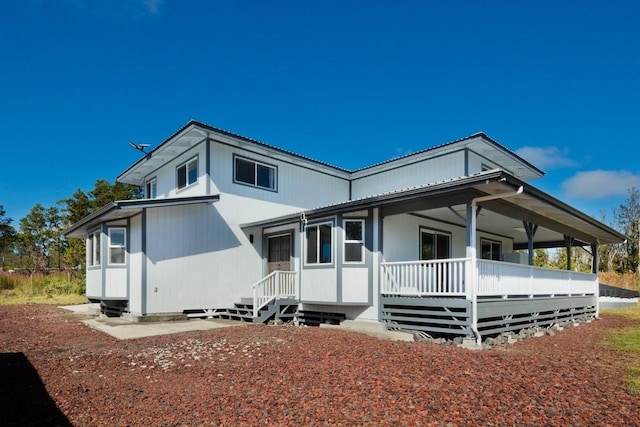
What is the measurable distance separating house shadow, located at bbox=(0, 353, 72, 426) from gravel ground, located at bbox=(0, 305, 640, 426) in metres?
0.01

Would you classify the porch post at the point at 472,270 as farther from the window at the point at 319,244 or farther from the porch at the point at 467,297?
the window at the point at 319,244

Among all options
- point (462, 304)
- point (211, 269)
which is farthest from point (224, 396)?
point (211, 269)

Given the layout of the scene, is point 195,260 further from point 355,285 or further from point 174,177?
point 355,285

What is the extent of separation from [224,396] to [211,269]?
8.90 m

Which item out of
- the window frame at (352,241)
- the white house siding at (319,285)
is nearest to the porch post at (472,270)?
the window frame at (352,241)

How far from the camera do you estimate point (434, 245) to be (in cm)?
1361

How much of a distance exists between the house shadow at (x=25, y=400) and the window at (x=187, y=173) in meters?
8.46

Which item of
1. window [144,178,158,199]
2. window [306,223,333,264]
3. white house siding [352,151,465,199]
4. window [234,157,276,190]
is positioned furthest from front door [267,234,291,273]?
window [144,178,158,199]

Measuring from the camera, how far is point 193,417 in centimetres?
434

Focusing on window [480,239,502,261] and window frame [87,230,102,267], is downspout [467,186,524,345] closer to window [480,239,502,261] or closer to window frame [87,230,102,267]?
window [480,239,502,261]

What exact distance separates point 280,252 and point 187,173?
4.30 meters

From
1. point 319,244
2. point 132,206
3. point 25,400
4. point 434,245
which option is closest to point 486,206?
point 434,245

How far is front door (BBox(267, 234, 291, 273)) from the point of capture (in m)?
13.9

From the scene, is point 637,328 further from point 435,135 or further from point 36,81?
point 36,81
